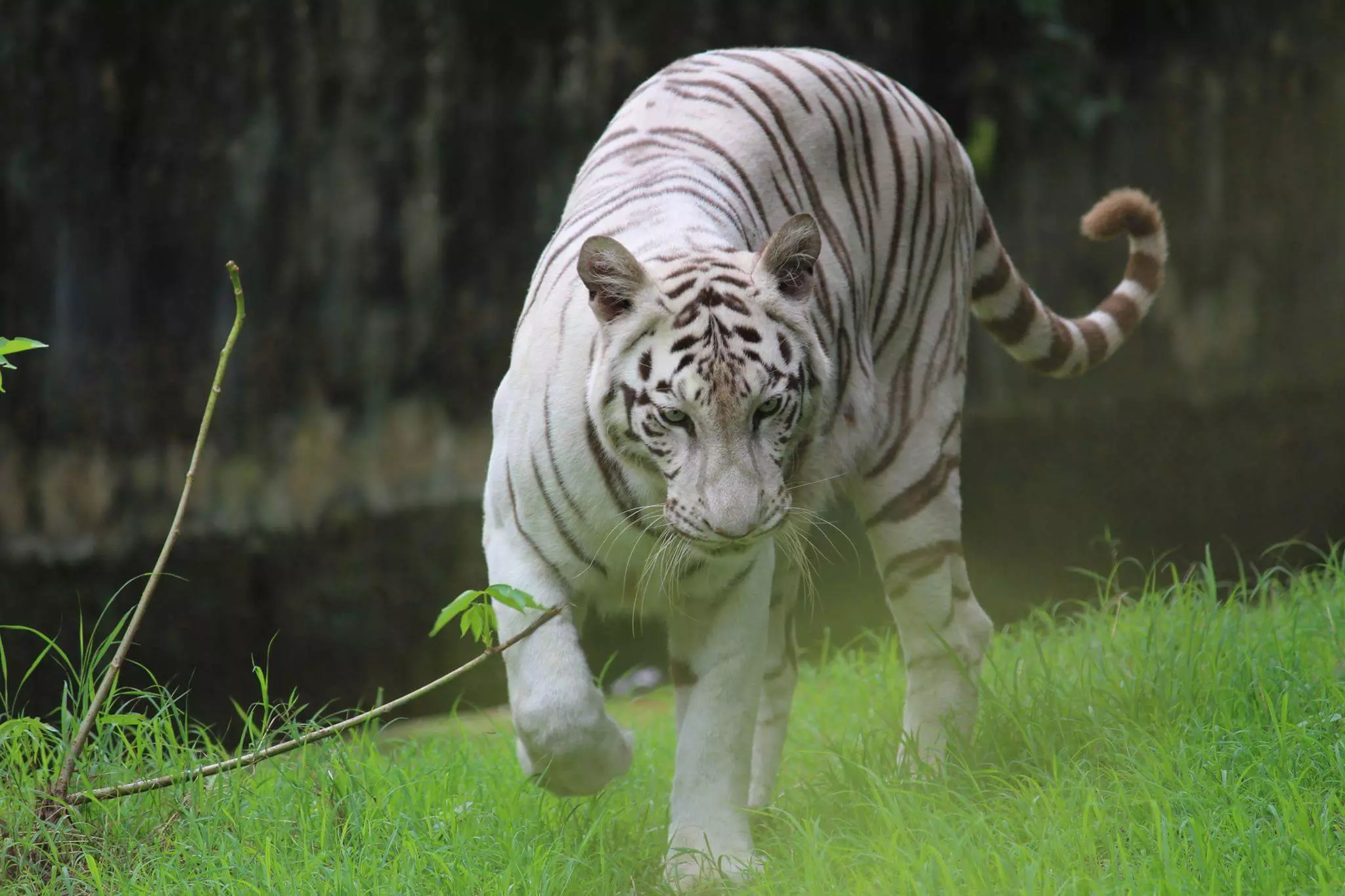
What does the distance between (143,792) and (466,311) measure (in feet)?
13.5

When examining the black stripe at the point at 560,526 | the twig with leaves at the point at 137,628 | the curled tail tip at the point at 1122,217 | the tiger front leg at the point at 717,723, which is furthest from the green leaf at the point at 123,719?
the curled tail tip at the point at 1122,217

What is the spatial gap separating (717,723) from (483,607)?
1.87 ft

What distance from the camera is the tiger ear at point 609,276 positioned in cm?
252

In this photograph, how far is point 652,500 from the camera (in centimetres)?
264

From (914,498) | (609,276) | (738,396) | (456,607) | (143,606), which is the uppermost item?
(609,276)

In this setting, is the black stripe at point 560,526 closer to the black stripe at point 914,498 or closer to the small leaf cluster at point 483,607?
the small leaf cluster at point 483,607

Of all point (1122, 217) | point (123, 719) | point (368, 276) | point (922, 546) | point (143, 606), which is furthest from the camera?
point (368, 276)

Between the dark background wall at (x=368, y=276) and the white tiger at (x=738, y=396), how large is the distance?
240 centimetres

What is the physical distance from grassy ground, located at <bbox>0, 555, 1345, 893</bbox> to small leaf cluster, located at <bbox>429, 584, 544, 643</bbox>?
473 mm

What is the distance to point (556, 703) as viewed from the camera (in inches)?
102

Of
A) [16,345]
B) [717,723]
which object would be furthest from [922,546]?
[16,345]

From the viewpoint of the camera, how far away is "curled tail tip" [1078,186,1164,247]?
3.88m

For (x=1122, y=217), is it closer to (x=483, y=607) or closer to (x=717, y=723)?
(x=717, y=723)

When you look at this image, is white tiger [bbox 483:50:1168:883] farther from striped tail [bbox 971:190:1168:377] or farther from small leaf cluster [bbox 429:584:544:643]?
small leaf cluster [bbox 429:584:544:643]
